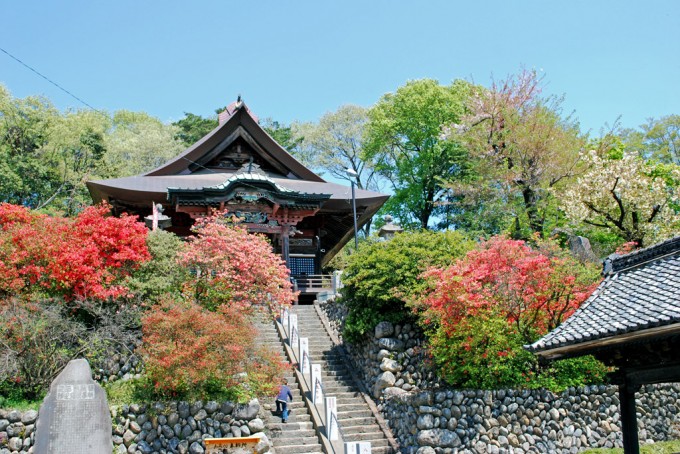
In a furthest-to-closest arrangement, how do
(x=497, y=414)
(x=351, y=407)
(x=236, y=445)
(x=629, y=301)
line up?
(x=351, y=407) → (x=497, y=414) → (x=236, y=445) → (x=629, y=301)

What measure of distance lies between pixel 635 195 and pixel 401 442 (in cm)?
1092

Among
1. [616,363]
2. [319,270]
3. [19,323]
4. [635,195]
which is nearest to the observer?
[616,363]

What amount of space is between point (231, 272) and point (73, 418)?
7.60 metres

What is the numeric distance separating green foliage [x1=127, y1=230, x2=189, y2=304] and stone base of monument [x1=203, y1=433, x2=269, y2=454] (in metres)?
4.29

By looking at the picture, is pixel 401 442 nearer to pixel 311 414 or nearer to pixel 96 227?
pixel 311 414

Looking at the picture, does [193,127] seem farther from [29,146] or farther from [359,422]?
[359,422]

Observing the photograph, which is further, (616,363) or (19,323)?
(19,323)

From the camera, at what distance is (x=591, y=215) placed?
20875 millimetres

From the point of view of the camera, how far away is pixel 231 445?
507 inches

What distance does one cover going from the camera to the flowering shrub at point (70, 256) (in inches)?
579

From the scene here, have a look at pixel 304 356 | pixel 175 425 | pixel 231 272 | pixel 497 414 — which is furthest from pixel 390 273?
pixel 175 425

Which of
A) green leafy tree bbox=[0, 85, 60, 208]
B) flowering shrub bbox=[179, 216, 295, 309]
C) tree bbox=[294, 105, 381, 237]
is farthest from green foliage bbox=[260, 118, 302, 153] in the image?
flowering shrub bbox=[179, 216, 295, 309]

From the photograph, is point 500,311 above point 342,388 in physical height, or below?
above

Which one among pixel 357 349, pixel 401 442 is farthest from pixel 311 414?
pixel 357 349
